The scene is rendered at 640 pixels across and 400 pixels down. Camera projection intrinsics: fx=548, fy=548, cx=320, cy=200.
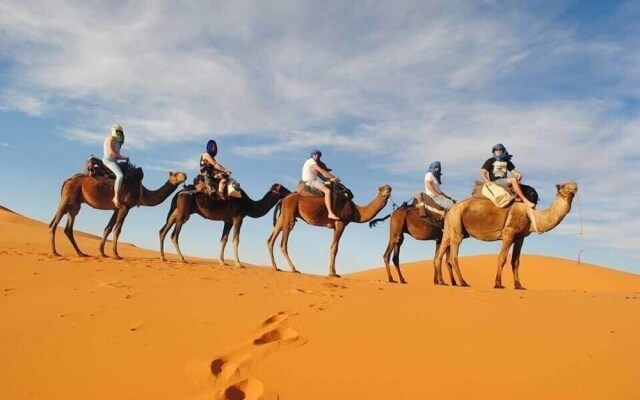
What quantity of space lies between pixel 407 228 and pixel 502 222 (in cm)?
304

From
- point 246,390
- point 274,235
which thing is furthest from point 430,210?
point 246,390

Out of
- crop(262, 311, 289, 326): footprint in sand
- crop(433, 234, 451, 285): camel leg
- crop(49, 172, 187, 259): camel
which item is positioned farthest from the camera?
crop(49, 172, 187, 259): camel

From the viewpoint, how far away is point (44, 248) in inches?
738

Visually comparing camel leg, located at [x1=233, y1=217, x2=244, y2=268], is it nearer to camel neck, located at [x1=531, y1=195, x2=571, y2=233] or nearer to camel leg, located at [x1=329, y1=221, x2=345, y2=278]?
camel leg, located at [x1=329, y1=221, x2=345, y2=278]

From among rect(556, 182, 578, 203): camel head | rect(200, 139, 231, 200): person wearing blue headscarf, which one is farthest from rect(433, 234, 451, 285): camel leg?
rect(200, 139, 231, 200): person wearing blue headscarf

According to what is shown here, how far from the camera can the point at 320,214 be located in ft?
46.2

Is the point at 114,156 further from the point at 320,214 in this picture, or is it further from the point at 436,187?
the point at 436,187

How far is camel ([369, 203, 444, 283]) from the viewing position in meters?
14.1

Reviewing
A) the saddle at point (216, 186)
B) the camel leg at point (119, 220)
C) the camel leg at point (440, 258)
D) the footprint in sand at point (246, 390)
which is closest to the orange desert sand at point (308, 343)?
the footprint in sand at point (246, 390)

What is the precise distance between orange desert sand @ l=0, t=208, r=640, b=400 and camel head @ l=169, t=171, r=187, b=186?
611cm

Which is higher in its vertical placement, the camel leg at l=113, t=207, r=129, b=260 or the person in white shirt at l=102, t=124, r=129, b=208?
the person in white shirt at l=102, t=124, r=129, b=208

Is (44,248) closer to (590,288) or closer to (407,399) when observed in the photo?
(407,399)

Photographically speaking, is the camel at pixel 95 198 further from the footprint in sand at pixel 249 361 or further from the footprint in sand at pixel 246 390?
the footprint in sand at pixel 246 390

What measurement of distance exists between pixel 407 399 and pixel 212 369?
5.71ft
